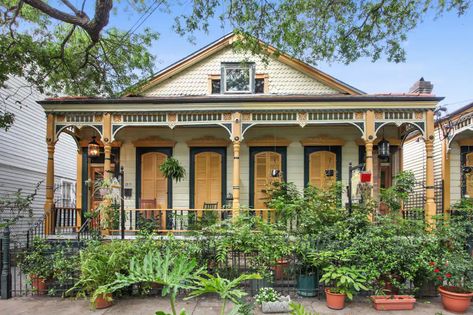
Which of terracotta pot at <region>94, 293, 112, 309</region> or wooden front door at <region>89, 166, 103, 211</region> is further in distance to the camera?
wooden front door at <region>89, 166, 103, 211</region>

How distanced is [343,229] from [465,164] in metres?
7.00

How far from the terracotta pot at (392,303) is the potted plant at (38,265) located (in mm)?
6411

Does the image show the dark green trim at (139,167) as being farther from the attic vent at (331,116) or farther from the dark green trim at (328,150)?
the attic vent at (331,116)

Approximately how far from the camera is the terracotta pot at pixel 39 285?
22.9ft

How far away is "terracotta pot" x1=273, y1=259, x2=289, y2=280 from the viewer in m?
7.10

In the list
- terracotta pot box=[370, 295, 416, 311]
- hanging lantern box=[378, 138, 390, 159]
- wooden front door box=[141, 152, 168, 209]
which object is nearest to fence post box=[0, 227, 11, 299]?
wooden front door box=[141, 152, 168, 209]

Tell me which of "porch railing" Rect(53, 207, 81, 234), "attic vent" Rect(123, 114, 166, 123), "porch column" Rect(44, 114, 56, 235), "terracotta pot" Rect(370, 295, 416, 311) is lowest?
"terracotta pot" Rect(370, 295, 416, 311)

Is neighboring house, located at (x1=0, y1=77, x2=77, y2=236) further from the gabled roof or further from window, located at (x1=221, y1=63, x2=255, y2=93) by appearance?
window, located at (x1=221, y1=63, x2=255, y2=93)

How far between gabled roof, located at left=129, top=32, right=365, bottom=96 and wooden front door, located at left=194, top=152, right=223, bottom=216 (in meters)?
3.05

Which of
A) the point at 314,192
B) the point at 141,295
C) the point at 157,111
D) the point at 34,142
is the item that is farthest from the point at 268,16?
the point at 34,142

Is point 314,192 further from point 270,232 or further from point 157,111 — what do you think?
point 157,111

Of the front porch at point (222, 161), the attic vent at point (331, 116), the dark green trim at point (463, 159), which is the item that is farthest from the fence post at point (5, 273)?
the dark green trim at point (463, 159)

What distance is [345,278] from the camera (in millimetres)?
6180

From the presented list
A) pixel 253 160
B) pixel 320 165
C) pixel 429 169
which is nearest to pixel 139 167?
pixel 253 160
